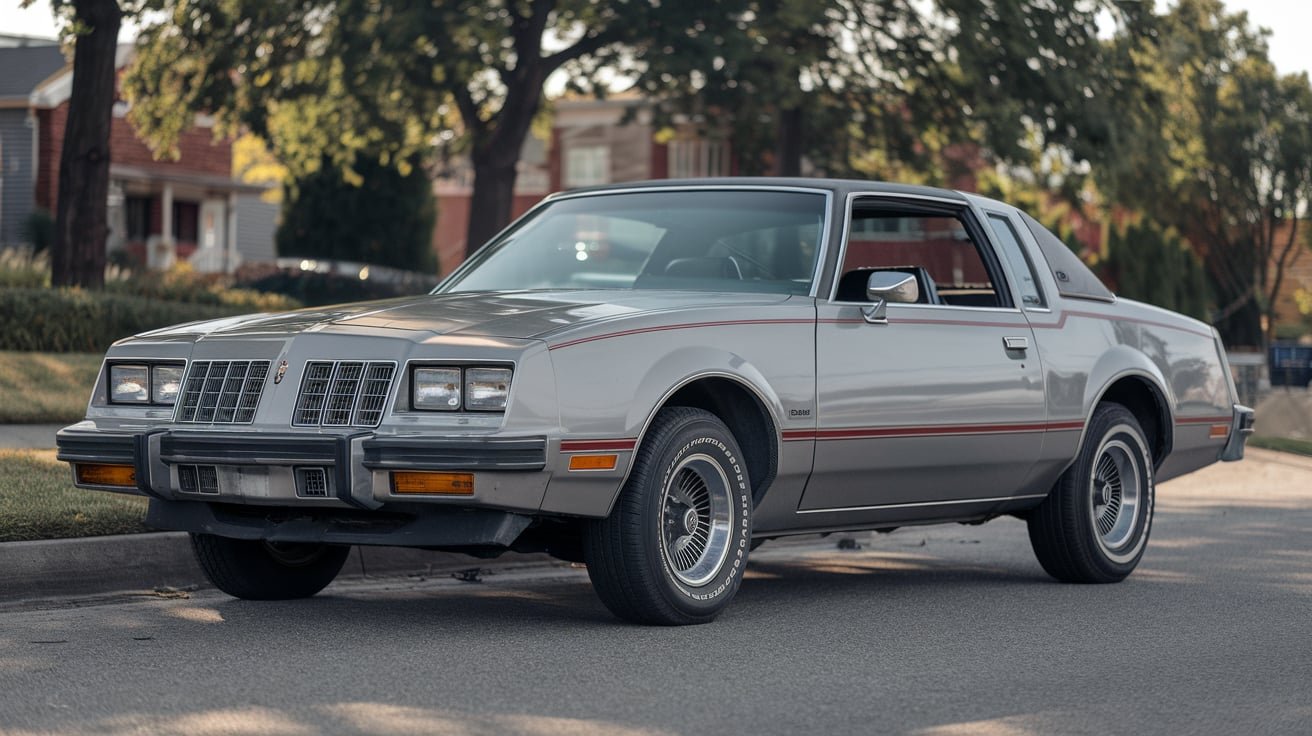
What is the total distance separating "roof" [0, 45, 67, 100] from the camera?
39.8 metres

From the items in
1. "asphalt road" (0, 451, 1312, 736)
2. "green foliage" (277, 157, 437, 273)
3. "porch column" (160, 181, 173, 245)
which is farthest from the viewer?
"porch column" (160, 181, 173, 245)

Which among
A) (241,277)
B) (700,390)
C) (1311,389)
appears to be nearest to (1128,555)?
(700,390)

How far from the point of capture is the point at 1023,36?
2216cm

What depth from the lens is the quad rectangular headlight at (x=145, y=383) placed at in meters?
6.61

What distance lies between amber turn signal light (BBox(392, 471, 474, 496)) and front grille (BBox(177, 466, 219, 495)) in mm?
756

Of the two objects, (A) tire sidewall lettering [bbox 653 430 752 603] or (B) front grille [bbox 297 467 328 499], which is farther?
(A) tire sidewall lettering [bbox 653 430 752 603]

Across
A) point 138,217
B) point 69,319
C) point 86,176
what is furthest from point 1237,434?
point 138,217

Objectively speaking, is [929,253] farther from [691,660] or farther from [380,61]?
[380,61]

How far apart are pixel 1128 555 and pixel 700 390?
9.37 feet

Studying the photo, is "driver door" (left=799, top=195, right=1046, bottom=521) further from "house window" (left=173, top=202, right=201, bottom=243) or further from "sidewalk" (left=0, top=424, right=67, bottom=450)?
"house window" (left=173, top=202, right=201, bottom=243)

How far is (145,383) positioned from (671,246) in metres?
2.14

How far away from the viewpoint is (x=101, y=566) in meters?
7.51

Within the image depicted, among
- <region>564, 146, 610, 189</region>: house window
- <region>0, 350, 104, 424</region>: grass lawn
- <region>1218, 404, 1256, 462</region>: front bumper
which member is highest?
<region>564, 146, 610, 189</region>: house window

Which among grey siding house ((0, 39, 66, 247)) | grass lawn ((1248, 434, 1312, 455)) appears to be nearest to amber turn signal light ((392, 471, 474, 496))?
grass lawn ((1248, 434, 1312, 455))
